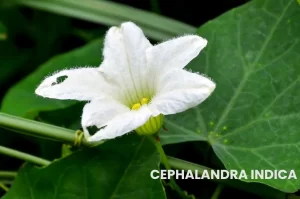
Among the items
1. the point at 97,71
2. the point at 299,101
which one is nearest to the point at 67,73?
the point at 97,71

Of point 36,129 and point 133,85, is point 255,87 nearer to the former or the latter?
point 133,85

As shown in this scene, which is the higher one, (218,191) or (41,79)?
(41,79)

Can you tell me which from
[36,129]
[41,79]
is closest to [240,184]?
[36,129]

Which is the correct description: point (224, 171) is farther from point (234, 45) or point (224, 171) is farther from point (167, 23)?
point (167, 23)

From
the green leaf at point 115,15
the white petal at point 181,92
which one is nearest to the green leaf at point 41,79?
the green leaf at point 115,15

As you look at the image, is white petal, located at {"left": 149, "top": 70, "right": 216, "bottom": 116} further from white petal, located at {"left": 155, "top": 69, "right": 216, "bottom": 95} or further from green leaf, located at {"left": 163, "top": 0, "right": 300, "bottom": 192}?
green leaf, located at {"left": 163, "top": 0, "right": 300, "bottom": 192}

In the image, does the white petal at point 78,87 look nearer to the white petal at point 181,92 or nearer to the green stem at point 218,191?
the white petal at point 181,92
